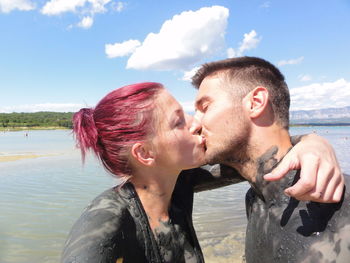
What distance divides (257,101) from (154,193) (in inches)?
47.7

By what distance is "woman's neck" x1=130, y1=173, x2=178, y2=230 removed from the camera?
99.8 inches

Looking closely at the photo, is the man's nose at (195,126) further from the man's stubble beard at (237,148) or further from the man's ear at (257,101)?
the man's ear at (257,101)

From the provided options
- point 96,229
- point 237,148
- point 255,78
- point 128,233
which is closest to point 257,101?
point 255,78

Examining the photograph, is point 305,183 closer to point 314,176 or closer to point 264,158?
point 314,176

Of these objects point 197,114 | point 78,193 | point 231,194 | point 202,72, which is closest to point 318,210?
point 197,114

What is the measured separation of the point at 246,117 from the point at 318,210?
0.98 meters

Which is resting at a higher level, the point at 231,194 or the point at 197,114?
the point at 197,114

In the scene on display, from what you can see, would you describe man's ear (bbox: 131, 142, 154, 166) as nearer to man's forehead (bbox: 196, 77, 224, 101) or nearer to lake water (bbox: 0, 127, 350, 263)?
man's forehead (bbox: 196, 77, 224, 101)

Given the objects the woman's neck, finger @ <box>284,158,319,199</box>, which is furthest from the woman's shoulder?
finger @ <box>284,158,319,199</box>

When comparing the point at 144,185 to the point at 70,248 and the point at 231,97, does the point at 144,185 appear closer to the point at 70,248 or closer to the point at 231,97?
the point at 70,248

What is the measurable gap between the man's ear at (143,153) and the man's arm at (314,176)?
1072 mm

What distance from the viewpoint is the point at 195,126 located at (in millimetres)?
2711

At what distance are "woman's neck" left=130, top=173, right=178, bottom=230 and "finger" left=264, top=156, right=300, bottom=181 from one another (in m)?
1.09

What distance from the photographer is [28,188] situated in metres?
13.4
